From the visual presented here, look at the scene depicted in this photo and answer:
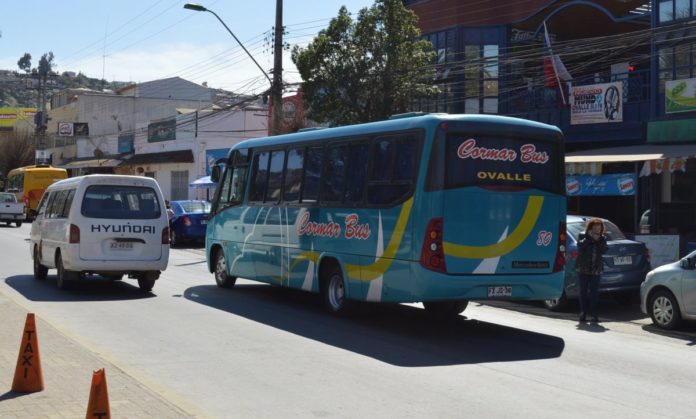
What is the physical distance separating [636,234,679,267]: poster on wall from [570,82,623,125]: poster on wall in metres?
7.36

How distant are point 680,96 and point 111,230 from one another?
1551 centimetres

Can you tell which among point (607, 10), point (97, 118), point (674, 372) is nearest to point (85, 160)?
point (97, 118)

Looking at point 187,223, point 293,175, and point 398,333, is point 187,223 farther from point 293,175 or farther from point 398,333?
point 398,333

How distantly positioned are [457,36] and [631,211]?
8849 millimetres

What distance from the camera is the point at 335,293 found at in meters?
13.4

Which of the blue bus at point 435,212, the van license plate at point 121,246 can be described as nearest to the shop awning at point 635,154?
the blue bus at point 435,212

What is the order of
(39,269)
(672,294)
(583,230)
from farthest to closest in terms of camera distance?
(39,269) < (583,230) < (672,294)

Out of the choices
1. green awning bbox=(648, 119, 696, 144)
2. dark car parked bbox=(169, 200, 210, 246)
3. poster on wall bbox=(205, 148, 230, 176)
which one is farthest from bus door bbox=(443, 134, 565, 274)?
poster on wall bbox=(205, 148, 230, 176)

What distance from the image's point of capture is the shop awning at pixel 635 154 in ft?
69.6

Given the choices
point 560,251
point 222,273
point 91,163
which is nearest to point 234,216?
point 222,273

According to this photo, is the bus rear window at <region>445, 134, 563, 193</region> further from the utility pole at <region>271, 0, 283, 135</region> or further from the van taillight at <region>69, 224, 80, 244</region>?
the utility pole at <region>271, 0, 283, 135</region>

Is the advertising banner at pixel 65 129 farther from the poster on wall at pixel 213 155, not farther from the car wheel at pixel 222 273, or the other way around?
the car wheel at pixel 222 273

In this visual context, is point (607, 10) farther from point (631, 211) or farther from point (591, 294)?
point (591, 294)

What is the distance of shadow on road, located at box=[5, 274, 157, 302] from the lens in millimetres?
15570
